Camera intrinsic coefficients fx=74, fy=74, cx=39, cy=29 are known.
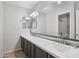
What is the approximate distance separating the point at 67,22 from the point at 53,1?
87 cm

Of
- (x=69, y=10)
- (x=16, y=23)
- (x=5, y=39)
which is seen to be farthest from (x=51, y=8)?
(x=5, y=39)

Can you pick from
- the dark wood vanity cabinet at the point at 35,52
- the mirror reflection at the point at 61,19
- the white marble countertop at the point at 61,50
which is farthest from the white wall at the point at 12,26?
the white marble countertop at the point at 61,50

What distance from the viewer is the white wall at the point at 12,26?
12.0 ft

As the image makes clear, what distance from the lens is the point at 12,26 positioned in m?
3.84

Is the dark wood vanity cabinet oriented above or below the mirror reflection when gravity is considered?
below

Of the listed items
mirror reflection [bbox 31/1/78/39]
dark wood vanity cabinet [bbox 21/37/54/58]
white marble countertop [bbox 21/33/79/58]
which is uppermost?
mirror reflection [bbox 31/1/78/39]

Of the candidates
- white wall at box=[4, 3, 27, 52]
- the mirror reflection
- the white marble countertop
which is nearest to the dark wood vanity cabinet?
the white marble countertop

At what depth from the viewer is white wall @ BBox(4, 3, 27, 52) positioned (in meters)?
3.65

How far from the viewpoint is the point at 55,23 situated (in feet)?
7.06

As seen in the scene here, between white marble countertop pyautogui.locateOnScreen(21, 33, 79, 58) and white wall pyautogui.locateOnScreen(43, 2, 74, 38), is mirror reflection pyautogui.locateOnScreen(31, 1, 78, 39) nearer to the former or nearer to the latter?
white wall pyautogui.locateOnScreen(43, 2, 74, 38)

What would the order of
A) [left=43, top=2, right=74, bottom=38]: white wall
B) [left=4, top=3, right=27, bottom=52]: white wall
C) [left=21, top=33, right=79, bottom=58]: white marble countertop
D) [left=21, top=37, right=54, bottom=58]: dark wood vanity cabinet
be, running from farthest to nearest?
1. [left=4, top=3, right=27, bottom=52]: white wall
2. [left=43, top=2, right=74, bottom=38]: white wall
3. [left=21, top=37, right=54, bottom=58]: dark wood vanity cabinet
4. [left=21, top=33, right=79, bottom=58]: white marble countertop

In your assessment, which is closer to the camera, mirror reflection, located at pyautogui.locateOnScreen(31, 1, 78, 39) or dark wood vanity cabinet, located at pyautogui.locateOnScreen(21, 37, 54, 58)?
dark wood vanity cabinet, located at pyautogui.locateOnScreen(21, 37, 54, 58)

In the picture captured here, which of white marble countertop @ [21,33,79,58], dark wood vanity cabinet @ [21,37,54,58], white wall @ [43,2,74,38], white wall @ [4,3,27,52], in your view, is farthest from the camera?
white wall @ [4,3,27,52]

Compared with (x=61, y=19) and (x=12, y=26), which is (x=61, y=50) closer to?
(x=61, y=19)
